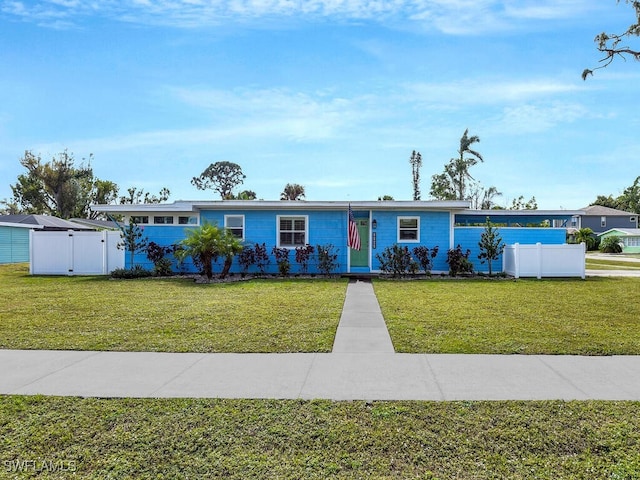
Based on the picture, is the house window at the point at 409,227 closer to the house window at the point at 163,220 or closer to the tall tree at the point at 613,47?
the tall tree at the point at 613,47

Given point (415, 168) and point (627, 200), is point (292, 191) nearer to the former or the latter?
point (415, 168)

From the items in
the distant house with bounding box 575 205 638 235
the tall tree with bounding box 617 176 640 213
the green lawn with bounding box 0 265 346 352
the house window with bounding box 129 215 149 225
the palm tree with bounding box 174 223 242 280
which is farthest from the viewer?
the tall tree with bounding box 617 176 640 213

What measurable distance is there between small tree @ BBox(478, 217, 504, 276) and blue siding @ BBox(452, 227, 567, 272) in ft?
0.82

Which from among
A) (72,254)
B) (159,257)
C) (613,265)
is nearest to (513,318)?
(159,257)

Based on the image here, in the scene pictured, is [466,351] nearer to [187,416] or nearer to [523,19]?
[187,416]

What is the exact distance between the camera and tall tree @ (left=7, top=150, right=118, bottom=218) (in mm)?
44594

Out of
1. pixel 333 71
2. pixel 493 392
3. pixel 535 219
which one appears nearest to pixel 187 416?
pixel 493 392

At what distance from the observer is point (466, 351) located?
5.55 meters

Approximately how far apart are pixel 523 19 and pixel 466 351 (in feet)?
31.2

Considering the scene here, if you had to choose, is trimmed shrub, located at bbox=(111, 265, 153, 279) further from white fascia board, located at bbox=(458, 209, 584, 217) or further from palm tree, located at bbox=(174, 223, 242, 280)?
white fascia board, located at bbox=(458, 209, 584, 217)

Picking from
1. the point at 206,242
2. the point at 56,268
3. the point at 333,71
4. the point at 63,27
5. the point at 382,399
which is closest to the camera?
the point at 382,399

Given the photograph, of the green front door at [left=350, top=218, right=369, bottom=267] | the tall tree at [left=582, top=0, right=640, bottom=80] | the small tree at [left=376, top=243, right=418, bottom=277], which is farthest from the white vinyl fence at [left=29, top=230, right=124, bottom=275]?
the tall tree at [left=582, top=0, right=640, bottom=80]

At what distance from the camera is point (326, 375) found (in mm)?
4652

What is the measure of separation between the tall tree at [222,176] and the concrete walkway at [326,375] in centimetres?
5892
